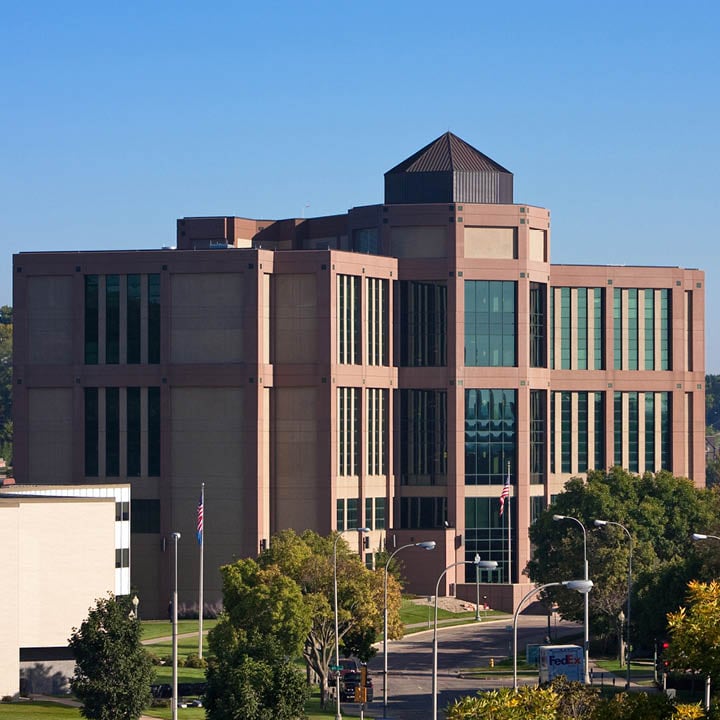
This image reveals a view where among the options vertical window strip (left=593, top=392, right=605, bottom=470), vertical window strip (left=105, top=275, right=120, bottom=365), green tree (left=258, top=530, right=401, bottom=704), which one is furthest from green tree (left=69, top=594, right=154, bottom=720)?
vertical window strip (left=593, top=392, right=605, bottom=470)

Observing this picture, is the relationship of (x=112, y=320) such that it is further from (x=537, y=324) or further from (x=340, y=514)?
(x=537, y=324)

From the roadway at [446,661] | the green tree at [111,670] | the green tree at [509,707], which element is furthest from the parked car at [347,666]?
the green tree at [509,707]

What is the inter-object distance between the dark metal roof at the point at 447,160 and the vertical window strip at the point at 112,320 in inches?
1070

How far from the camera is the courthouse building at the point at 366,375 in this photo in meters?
142

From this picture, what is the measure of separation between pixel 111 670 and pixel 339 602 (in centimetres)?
2054

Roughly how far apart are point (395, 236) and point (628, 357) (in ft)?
82.9

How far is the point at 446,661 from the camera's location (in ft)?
397

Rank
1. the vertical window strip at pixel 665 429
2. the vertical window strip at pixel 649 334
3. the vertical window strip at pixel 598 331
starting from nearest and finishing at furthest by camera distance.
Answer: the vertical window strip at pixel 598 331 < the vertical window strip at pixel 649 334 < the vertical window strip at pixel 665 429

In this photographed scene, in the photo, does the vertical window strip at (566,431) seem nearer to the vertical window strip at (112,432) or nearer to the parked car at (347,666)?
the vertical window strip at (112,432)

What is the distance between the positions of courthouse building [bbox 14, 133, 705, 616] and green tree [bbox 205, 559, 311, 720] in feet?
120

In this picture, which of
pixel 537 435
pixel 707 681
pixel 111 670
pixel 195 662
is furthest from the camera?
pixel 537 435

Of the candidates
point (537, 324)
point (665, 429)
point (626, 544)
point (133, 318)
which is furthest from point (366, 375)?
point (665, 429)

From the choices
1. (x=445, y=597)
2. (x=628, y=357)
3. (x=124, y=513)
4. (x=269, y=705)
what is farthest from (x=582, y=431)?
(x=269, y=705)

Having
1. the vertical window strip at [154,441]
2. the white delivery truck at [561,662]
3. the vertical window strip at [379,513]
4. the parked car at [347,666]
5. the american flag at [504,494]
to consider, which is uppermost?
the vertical window strip at [154,441]
